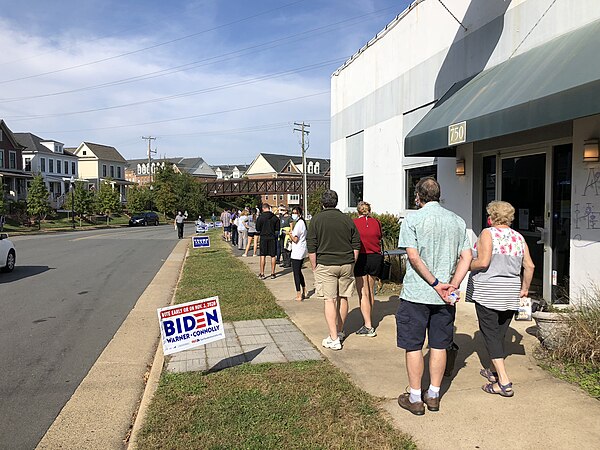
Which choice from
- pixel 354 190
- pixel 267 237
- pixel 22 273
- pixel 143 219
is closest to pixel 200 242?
pixel 22 273

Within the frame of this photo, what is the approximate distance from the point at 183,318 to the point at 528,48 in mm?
6093

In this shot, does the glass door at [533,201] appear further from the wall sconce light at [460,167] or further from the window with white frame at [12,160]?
the window with white frame at [12,160]

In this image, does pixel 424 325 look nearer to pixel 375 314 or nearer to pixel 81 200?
pixel 375 314

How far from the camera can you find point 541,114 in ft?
18.6

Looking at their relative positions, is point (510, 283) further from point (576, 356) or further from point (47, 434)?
point (47, 434)

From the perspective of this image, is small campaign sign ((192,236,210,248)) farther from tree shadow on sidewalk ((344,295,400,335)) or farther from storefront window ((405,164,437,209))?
tree shadow on sidewalk ((344,295,400,335))

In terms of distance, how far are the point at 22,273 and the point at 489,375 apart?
42.3 ft

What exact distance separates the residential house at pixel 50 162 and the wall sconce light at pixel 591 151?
202 feet

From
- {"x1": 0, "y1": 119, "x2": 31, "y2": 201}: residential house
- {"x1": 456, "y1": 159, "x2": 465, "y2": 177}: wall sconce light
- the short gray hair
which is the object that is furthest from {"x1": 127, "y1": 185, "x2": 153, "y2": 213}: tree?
the short gray hair

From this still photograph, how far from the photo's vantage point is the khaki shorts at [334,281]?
19.6ft

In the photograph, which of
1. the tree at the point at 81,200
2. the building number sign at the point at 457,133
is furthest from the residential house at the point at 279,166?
the building number sign at the point at 457,133

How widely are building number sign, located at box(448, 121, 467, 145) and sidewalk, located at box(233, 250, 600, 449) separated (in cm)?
262

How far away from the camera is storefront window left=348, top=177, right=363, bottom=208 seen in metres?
14.7

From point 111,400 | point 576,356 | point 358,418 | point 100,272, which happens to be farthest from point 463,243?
point 100,272
